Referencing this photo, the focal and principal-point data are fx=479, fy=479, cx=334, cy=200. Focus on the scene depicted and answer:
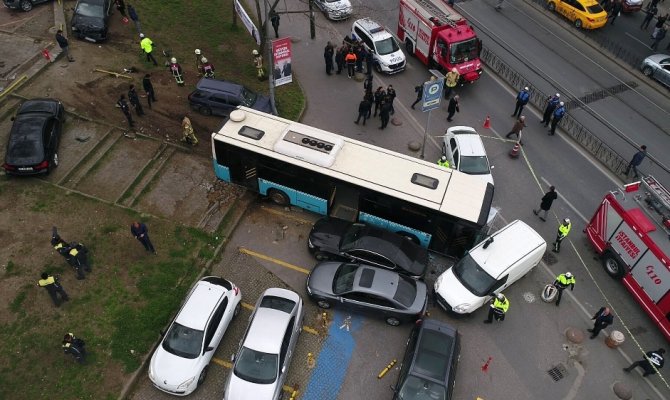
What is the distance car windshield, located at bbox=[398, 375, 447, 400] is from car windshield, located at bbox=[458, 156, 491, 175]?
905 centimetres

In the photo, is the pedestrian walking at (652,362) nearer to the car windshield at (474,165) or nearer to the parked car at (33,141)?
the car windshield at (474,165)

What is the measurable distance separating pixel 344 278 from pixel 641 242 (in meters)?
9.62

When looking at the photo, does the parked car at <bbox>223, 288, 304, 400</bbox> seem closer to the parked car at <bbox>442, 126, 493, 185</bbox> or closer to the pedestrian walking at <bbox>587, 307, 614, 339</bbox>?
the parked car at <bbox>442, 126, 493, 185</bbox>

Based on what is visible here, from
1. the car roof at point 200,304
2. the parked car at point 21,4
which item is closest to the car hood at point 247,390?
the car roof at point 200,304

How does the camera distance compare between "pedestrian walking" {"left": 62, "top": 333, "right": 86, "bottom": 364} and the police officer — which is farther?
the police officer

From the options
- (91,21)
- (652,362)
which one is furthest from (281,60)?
(652,362)

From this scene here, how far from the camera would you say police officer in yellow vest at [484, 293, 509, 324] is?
49.2 feet

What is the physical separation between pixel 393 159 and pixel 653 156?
531 inches

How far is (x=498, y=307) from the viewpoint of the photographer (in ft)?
49.4

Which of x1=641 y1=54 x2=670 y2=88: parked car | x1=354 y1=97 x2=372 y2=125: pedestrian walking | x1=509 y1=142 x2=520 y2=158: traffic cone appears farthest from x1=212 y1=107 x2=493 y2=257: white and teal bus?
x1=641 y1=54 x2=670 y2=88: parked car

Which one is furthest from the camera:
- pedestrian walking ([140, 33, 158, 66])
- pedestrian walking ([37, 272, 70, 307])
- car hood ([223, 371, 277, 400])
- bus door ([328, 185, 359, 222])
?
pedestrian walking ([140, 33, 158, 66])

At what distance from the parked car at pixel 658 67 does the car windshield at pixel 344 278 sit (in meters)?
21.3

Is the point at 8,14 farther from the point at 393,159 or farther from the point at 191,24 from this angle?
the point at 393,159

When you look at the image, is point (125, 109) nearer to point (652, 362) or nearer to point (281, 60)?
point (281, 60)
